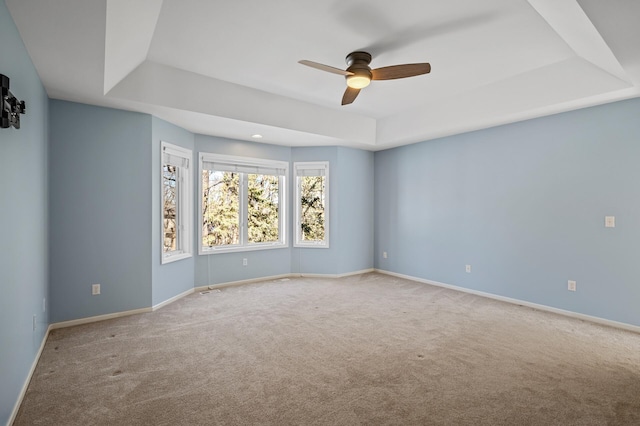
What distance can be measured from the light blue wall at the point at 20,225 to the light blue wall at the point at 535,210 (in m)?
5.04

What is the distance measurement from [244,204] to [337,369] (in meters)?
3.56

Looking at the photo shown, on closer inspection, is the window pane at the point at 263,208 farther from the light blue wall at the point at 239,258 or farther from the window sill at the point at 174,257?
the window sill at the point at 174,257

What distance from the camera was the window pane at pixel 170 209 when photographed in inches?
181

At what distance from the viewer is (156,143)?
13.4ft

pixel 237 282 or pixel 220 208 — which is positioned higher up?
pixel 220 208

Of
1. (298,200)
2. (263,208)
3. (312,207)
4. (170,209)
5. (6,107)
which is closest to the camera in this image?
(6,107)

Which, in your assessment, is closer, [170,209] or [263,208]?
[170,209]

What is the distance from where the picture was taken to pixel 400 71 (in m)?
3.01

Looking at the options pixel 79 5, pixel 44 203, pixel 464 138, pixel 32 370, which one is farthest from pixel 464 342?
pixel 44 203

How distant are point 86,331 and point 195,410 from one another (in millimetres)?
2063

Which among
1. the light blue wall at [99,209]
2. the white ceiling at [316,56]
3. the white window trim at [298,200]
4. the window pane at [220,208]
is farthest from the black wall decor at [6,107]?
the white window trim at [298,200]

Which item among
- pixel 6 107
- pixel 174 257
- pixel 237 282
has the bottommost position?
pixel 237 282

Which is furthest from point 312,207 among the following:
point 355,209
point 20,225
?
point 20,225

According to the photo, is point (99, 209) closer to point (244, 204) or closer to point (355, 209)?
point (244, 204)
